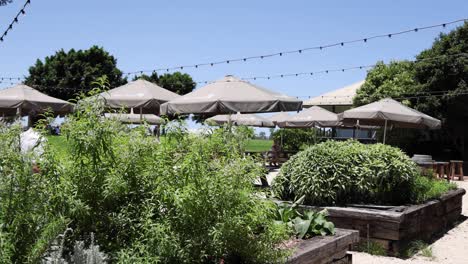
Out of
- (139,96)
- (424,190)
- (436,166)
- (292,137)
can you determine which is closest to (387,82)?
(292,137)

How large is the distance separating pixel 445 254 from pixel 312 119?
39.9ft

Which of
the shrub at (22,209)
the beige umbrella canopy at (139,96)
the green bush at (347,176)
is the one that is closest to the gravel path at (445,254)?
the green bush at (347,176)

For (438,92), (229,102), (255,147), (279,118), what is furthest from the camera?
(255,147)

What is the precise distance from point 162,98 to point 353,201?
5614 millimetres

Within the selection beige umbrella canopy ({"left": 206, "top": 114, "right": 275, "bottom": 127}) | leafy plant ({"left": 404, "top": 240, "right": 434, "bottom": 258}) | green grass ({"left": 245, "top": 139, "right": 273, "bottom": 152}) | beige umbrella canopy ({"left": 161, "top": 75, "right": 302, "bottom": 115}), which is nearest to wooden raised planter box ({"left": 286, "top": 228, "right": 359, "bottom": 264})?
green grass ({"left": 245, "top": 139, "right": 273, "bottom": 152})

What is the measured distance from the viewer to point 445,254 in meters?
6.09

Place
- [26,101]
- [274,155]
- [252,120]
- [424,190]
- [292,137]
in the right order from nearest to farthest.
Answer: [424,190], [26,101], [274,155], [252,120], [292,137]

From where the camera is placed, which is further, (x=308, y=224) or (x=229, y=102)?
(x=229, y=102)

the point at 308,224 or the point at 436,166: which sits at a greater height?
the point at 308,224

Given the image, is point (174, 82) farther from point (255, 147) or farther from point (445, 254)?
point (445, 254)

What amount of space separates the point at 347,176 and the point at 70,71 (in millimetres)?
32895

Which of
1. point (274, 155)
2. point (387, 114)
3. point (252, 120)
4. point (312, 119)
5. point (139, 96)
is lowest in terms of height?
point (274, 155)

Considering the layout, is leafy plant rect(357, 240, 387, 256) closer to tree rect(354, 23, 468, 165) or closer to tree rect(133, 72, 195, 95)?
tree rect(354, 23, 468, 165)

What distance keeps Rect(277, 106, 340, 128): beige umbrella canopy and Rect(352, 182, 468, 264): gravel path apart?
414 inches
